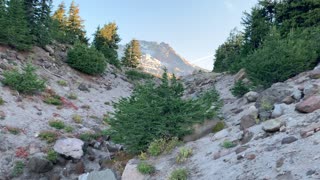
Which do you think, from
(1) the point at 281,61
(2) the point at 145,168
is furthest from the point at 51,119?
(1) the point at 281,61

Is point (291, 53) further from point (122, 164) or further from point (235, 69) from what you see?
point (235, 69)

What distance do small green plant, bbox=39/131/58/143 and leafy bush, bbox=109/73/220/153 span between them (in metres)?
4.18

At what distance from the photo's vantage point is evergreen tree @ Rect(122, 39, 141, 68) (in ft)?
191

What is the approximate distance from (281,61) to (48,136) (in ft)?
41.0

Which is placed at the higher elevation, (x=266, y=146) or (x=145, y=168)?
(x=266, y=146)

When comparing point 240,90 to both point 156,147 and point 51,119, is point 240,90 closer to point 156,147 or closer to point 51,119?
point 156,147

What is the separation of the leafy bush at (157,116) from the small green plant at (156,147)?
23 centimetres

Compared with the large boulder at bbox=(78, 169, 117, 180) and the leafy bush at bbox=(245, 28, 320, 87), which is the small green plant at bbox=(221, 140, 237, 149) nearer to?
the large boulder at bbox=(78, 169, 117, 180)

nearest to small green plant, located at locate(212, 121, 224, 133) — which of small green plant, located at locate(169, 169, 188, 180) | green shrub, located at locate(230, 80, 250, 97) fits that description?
small green plant, located at locate(169, 169, 188, 180)

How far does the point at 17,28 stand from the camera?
2555 cm

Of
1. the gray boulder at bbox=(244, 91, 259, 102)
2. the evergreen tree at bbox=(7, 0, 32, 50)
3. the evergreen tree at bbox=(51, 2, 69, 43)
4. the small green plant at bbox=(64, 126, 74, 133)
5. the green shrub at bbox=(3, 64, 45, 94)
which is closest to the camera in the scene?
the gray boulder at bbox=(244, 91, 259, 102)

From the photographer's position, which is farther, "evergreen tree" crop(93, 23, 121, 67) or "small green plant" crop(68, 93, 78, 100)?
"evergreen tree" crop(93, 23, 121, 67)

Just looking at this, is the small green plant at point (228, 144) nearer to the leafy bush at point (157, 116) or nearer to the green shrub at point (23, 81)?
the leafy bush at point (157, 116)

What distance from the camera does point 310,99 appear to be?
1034 centimetres
